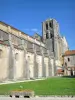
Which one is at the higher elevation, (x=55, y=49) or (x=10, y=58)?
(x=55, y=49)

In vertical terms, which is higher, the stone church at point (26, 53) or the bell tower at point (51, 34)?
the bell tower at point (51, 34)

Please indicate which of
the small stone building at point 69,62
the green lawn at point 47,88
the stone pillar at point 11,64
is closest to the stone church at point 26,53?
the stone pillar at point 11,64

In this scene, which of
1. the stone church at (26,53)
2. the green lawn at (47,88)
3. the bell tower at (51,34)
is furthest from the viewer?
the bell tower at (51,34)

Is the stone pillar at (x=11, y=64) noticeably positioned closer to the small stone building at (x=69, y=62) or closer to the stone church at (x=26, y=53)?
the stone church at (x=26, y=53)

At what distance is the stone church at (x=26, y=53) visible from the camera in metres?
33.0

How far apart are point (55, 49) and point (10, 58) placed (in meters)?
35.8

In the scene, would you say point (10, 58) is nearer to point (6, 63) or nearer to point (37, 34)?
point (6, 63)

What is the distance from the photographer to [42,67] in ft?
156

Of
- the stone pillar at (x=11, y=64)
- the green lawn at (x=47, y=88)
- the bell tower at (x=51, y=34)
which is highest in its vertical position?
the bell tower at (x=51, y=34)

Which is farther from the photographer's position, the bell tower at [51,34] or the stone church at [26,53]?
the bell tower at [51,34]

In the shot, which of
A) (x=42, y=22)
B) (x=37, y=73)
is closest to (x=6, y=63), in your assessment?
(x=37, y=73)

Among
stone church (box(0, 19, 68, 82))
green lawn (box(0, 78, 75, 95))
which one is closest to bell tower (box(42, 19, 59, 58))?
stone church (box(0, 19, 68, 82))

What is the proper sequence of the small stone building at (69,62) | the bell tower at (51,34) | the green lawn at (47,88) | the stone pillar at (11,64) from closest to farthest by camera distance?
the green lawn at (47,88) < the stone pillar at (11,64) < the small stone building at (69,62) < the bell tower at (51,34)

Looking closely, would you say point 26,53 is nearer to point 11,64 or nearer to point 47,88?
point 11,64
